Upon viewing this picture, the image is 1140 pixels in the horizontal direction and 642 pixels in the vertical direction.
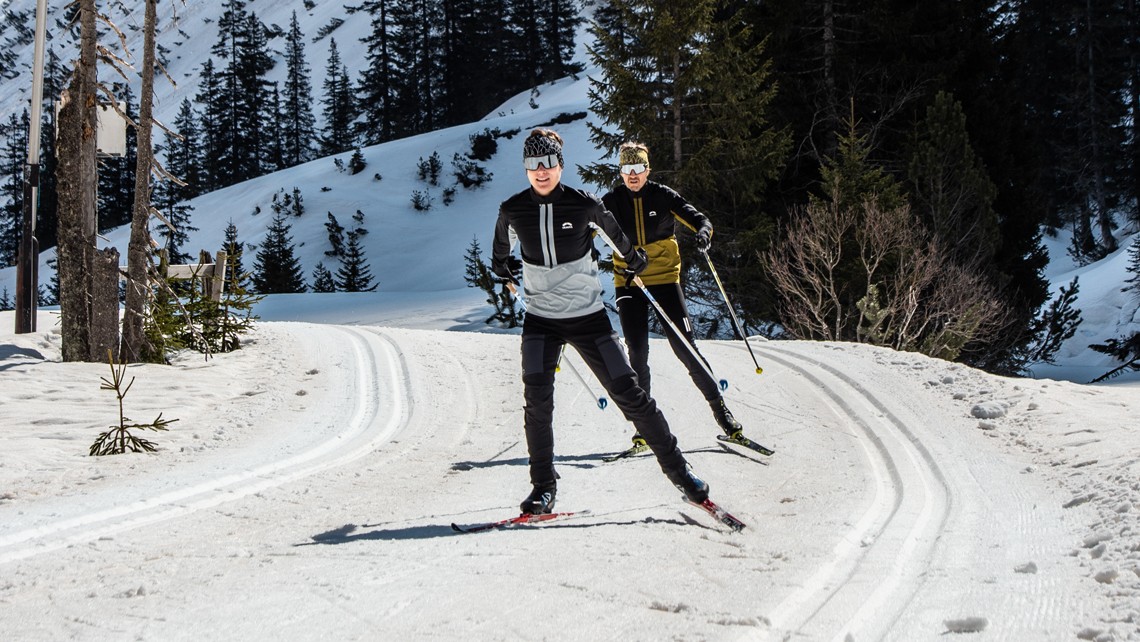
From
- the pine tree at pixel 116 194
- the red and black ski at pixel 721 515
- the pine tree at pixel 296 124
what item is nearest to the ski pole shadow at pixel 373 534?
the red and black ski at pixel 721 515

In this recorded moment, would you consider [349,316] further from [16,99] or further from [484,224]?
[16,99]

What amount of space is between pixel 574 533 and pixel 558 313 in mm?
1201

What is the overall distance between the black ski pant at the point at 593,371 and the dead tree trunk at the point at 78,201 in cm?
749

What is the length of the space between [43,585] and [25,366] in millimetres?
6737

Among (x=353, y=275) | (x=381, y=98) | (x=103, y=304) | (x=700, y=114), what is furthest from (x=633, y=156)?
(x=381, y=98)

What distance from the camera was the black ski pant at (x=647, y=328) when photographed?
6836 mm

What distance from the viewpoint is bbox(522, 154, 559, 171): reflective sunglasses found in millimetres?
4711

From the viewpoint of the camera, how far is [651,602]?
333cm

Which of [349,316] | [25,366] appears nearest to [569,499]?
[25,366]

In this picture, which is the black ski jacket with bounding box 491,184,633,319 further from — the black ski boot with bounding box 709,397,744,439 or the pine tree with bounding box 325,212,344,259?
the pine tree with bounding box 325,212,344,259

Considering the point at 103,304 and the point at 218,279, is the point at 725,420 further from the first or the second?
the point at 218,279

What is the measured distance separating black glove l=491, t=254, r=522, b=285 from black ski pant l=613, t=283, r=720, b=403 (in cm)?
157

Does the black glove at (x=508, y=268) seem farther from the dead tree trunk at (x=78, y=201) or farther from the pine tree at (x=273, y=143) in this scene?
the pine tree at (x=273, y=143)

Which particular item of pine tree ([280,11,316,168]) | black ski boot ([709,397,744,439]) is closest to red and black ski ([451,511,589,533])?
black ski boot ([709,397,744,439])
